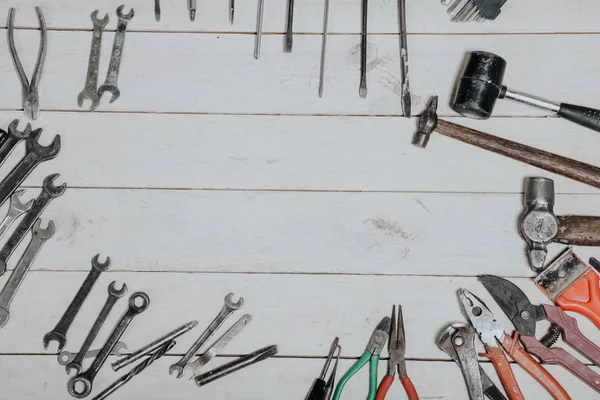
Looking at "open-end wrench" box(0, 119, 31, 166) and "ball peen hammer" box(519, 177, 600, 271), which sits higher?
"open-end wrench" box(0, 119, 31, 166)

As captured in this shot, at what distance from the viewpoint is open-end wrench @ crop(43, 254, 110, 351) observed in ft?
4.53

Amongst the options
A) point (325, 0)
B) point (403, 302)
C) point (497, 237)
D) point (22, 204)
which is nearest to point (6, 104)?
point (22, 204)

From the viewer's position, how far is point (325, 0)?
1.42 meters

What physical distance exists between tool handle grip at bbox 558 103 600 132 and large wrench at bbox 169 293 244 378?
32.0 inches

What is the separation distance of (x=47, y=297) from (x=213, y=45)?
679mm

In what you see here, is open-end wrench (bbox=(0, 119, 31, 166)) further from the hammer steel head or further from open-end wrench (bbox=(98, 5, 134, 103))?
the hammer steel head

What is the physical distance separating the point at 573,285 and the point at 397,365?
0.41m

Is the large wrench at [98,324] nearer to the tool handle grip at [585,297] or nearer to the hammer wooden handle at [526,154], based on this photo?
the hammer wooden handle at [526,154]

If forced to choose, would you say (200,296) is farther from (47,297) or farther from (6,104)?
(6,104)

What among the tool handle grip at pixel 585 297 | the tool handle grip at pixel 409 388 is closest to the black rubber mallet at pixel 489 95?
the tool handle grip at pixel 585 297

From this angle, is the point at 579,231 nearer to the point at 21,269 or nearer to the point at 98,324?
the point at 98,324

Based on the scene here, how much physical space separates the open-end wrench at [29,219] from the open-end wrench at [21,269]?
0.8 inches

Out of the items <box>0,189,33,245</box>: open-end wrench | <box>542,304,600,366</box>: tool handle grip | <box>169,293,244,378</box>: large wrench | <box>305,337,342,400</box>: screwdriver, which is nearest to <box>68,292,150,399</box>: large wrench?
<box>169,293,244,378</box>: large wrench

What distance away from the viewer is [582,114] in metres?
1.34
